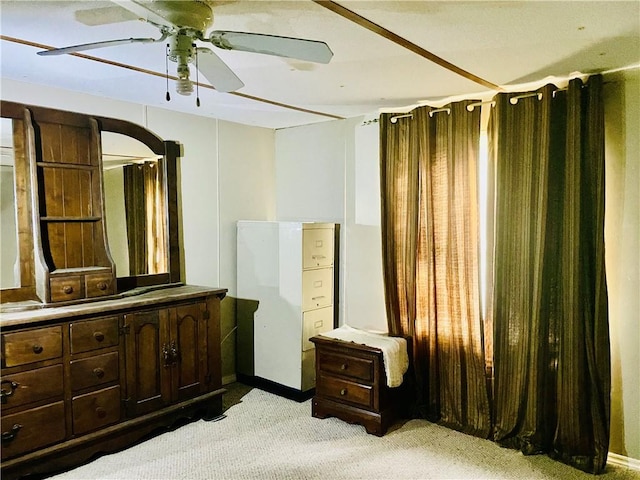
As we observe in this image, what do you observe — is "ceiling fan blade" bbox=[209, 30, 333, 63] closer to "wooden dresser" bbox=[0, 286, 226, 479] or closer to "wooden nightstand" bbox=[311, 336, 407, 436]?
"wooden dresser" bbox=[0, 286, 226, 479]

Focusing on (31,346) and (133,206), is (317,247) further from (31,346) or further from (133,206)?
(31,346)

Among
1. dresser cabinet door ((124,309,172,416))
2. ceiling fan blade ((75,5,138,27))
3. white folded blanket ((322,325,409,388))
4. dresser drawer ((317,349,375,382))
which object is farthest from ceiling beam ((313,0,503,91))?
dresser cabinet door ((124,309,172,416))

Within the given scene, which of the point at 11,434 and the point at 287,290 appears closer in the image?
the point at 11,434

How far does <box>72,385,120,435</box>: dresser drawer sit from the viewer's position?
2.61m

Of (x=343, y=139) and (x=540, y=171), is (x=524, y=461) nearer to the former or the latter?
(x=540, y=171)

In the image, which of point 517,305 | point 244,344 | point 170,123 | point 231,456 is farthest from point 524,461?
point 170,123

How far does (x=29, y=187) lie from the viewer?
2.76m

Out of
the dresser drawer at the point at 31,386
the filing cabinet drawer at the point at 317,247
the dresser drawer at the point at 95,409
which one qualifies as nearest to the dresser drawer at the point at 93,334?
the dresser drawer at the point at 31,386

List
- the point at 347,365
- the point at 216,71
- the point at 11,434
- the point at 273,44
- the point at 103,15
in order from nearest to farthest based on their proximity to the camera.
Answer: the point at 273,44 → the point at 103,15 → the point at 216,71 → the point at 11,434 → the point at 347,365

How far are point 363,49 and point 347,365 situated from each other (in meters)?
1.99

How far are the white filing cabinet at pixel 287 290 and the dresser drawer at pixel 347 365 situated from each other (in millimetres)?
370

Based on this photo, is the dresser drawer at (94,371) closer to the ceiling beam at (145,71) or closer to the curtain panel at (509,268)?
the ceiling beam at (145,71)

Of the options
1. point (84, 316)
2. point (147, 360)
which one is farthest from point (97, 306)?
point (147, 360)

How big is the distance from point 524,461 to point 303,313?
1743 millimetres
